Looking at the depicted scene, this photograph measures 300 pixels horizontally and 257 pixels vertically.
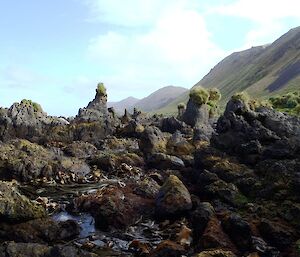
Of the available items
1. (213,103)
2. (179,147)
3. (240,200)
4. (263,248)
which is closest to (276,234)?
(263,248)

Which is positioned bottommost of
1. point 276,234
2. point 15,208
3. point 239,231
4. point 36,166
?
point 276,234

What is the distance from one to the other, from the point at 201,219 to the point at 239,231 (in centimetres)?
304

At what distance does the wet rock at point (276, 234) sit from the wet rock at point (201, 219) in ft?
10.8

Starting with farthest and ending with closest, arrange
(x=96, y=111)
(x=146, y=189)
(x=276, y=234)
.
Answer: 1. (x=96, y=111)
2. (x=146, y=189)
3. (x=276, y=234)

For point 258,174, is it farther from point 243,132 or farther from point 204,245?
point 204,245

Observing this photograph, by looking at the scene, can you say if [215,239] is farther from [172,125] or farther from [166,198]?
[172,125]

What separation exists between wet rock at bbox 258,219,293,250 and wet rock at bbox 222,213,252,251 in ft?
4.38

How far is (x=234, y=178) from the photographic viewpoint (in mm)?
36938

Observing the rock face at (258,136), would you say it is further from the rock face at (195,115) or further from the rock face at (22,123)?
the rock face at (22,123)

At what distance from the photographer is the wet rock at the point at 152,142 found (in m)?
60.2

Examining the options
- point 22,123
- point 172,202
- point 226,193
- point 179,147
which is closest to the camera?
point 172,202

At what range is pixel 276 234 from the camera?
2503 centimetres

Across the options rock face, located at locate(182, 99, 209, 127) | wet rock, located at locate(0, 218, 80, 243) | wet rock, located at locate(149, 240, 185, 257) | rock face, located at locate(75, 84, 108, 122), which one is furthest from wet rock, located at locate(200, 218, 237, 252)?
rock face, located at locate(75, 84, 108, 122)

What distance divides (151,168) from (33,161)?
14311 millimetres
